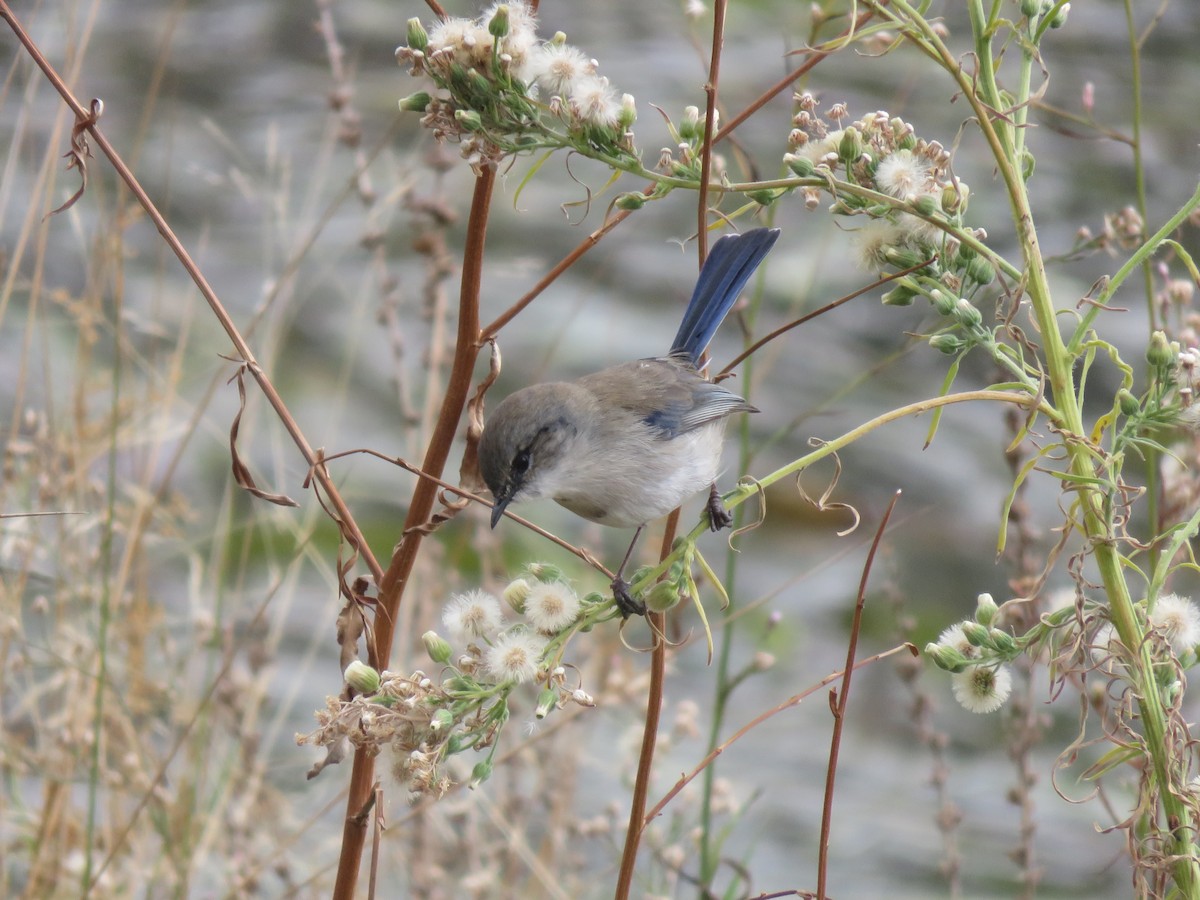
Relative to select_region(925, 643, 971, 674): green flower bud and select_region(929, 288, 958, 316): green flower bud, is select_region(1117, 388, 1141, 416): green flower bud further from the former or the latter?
select_region(925, 643, 971, 674): green flower bud

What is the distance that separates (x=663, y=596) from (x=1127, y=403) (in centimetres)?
49

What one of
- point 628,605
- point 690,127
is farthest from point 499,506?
point 690,127

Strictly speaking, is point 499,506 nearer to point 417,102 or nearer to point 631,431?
point 631,431

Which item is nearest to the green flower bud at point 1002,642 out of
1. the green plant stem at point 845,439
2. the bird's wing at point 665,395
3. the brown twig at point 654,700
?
the green plant stem at point 845,439

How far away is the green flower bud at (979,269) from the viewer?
1301 millimetres

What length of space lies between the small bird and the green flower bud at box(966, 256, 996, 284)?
0.71 meters

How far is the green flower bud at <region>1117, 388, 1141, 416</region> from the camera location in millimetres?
1182

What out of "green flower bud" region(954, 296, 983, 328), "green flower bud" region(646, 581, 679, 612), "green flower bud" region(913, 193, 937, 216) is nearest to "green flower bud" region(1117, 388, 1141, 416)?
"green flower bud" region(954, 296, 983, 328)

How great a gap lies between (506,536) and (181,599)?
4.32ft

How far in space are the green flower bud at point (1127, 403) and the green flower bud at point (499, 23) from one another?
2.30ft

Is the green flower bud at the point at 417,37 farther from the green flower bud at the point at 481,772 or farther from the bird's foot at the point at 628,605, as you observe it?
the green flower bud at the point at 481,772

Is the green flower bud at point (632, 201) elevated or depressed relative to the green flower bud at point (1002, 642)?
elevated

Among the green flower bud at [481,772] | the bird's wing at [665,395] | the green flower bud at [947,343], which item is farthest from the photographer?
the bird's wing at [665,395]

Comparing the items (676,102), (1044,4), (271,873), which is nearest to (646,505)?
(1044,4)
